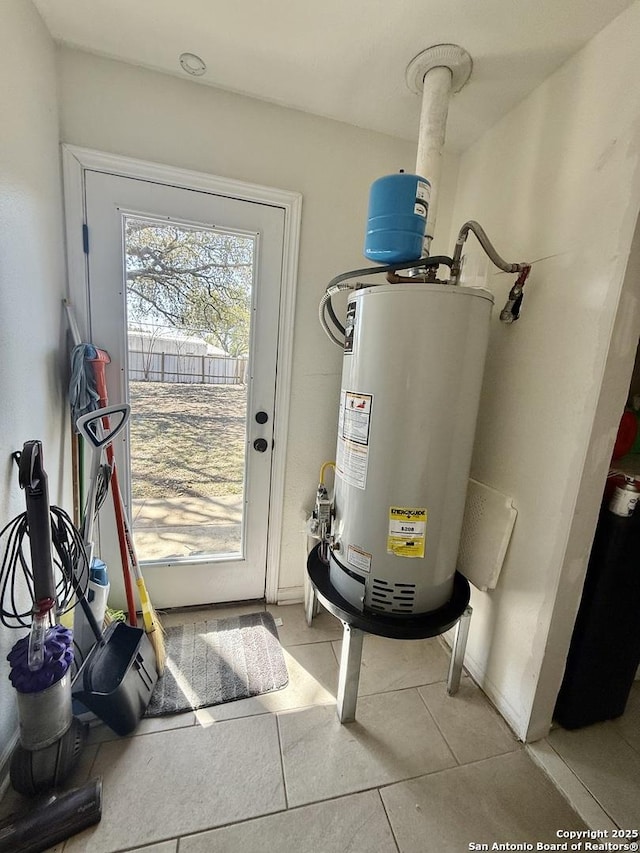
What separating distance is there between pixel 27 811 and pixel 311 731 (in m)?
0.87

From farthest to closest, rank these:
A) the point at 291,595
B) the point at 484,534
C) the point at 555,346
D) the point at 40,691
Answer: the point at 291,595 → the point at 484,534 → the point at 555,346 → the point at 40,691

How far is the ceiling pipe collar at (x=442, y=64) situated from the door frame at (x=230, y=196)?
23.7 inches

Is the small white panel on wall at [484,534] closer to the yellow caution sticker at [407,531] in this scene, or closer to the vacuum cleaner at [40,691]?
the yellow caution sticker at [407,531]

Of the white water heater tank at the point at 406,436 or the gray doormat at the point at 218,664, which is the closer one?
the white water heater tank at the point at 406,436

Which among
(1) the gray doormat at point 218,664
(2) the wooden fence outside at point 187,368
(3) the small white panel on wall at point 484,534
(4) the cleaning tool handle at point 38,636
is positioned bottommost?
(1) the gray doormat at point 218,664

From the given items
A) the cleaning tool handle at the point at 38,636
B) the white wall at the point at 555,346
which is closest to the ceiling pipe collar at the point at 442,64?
the white wall at the point at 555,346

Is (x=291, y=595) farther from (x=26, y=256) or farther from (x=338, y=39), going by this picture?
(x=338, y=39)

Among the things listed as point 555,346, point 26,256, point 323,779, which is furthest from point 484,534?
point 26,256

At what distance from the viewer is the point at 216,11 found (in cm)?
118

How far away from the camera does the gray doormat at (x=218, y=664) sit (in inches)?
57.5

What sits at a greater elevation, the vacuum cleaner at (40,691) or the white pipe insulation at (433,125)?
the white pipe insulation at (433,125)

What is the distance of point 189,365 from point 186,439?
358 millimetres

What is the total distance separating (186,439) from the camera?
1.76 m

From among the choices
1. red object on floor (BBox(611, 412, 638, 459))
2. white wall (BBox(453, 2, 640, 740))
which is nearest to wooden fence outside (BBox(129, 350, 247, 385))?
white wall (BBox(453, 2, 640, 740))
